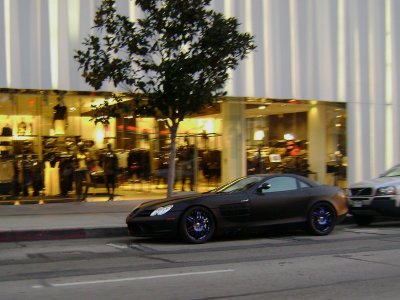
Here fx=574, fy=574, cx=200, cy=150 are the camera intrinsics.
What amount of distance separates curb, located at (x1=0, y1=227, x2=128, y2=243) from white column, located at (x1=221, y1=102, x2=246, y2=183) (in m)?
7.86

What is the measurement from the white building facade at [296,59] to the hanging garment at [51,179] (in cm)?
303

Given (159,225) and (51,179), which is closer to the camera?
(159,225)

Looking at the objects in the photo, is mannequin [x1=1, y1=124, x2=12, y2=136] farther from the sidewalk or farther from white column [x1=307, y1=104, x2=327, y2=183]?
white column [x1=307, y1=104, x2=327, y2=183]

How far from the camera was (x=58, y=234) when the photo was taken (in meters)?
12.2

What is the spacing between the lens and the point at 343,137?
66.4 ft

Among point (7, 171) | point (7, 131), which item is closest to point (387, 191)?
point (7, 171)

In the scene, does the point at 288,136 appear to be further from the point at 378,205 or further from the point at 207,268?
the point at 207,268

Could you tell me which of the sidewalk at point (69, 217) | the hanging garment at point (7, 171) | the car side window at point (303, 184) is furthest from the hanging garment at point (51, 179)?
A: the car side window at point (303, 184)

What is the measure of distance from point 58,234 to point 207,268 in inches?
196

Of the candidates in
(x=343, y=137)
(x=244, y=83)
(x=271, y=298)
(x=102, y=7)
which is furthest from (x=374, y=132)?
(x=271, y=298)

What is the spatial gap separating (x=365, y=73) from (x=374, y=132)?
214 cm

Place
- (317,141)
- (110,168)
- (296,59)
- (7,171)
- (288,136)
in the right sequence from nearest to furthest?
(7,171) → (110,168) → (296,59) → (317,141) → (288,136)

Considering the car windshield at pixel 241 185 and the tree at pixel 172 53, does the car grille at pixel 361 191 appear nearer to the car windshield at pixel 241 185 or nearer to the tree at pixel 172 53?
the car windshield at pixel 241 185

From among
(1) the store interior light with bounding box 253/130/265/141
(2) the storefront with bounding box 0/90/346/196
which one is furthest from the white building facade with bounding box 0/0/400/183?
(1) the store interior light with bounding box 253/130/265/141
